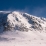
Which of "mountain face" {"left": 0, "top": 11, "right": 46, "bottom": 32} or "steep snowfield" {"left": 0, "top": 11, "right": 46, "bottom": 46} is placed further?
"mountain face" {"left": 0, "top": 11, "right": 46, "bottom": 32}

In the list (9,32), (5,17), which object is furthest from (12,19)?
(9,32)

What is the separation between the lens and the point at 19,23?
42312 millimetres

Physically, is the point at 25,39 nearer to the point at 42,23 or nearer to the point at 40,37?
the point at 40,37

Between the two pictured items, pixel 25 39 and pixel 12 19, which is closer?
pixel 25 39

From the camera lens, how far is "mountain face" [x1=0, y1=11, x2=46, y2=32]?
1602 inches

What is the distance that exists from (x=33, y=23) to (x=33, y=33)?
16.5 feet

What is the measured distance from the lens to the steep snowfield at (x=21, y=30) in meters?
33.9

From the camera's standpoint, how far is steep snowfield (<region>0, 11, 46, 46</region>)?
33.9 metres

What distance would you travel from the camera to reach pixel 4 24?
1641 inches

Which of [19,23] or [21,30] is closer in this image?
[21,30]

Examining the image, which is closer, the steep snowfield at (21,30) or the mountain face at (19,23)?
the steep snowfield at (21,30)

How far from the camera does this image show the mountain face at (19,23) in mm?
40684

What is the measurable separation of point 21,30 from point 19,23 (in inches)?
123

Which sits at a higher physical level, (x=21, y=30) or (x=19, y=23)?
(x=19, y=23)
